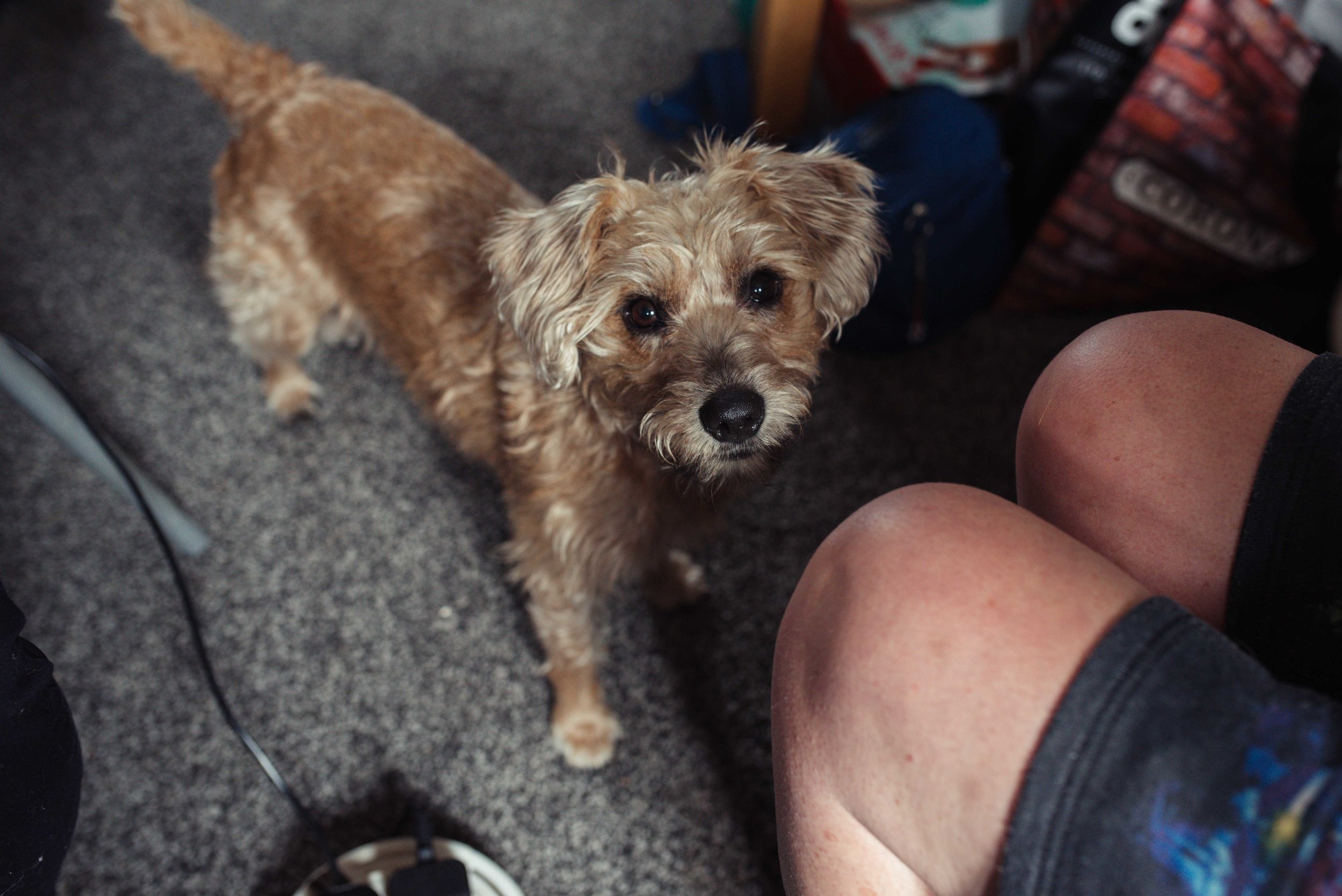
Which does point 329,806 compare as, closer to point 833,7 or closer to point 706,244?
point 706,244

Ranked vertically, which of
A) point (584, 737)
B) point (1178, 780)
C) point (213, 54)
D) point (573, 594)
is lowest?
point (584, 737)

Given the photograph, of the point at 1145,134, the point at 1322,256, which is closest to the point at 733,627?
the point at 1145,134

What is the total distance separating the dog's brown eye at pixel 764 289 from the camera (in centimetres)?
103

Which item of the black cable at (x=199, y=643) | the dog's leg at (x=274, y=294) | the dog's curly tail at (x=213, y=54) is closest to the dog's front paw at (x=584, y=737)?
the black cable at (x=199, y=643)

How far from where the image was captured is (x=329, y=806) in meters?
1.26

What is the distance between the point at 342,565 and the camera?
1508 millimetres

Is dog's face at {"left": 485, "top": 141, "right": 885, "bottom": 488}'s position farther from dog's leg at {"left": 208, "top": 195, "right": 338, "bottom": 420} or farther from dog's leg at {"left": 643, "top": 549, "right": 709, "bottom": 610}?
dog's leg at {"left": 208, "top": 195, "right": 338, "bottom": 420}

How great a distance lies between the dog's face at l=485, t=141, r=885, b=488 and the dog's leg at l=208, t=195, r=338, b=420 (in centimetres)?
57

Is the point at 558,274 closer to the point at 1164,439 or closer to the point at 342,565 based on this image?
the point at 1164,439

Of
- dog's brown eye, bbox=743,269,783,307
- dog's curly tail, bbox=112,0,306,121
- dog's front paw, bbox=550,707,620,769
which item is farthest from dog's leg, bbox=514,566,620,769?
dog's curly tail, bbox=112,0,306,121

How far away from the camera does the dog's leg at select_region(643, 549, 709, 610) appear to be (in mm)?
1421

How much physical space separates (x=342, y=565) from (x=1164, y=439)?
1.34m

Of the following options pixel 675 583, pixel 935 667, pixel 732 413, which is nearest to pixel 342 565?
pixel 675 583

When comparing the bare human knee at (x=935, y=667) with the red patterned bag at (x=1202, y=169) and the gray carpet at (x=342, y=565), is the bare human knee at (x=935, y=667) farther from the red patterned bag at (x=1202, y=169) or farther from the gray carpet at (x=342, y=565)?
the red patterned bag at (x=1202, y=169)
